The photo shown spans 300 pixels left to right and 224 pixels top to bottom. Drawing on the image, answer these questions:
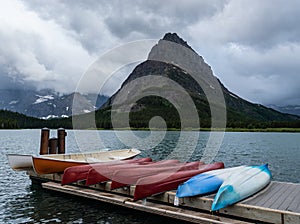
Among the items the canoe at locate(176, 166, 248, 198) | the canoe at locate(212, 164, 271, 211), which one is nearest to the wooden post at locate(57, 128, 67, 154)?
the canoe at locate(176, 166, 248, 198)

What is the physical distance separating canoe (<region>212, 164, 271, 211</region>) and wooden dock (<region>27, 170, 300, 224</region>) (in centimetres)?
22

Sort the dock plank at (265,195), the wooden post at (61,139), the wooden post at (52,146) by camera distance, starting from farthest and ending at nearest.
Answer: the wooden post at (61,139) → the wooden post at (52,146) → the dock plank at (265,195)

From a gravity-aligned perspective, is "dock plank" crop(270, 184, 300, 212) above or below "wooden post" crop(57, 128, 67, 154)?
below

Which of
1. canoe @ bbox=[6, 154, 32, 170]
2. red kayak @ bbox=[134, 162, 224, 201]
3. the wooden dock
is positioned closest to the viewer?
the wooden dock

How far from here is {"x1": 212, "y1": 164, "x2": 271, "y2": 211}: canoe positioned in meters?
9.46

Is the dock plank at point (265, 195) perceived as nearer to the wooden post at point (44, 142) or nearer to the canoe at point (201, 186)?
the canoe at point (201, 186)

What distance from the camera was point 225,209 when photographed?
377 inches

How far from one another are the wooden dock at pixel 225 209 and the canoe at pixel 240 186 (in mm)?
219

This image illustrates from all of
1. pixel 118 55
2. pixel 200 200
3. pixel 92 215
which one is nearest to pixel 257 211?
pixel 200 200

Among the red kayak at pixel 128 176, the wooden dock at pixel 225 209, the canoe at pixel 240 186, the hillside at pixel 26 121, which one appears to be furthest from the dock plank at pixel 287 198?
the hillside at pixel 26 121

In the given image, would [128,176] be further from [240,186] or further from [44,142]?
[44,142]

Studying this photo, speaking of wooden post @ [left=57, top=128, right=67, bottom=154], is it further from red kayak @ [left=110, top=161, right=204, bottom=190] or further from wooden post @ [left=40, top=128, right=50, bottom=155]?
red kayak @ [left=110, top=161, right=204, bottom=190]

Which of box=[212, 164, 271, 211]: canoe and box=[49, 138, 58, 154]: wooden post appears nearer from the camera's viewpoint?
box=[212, 164, 271, 211]: canoe

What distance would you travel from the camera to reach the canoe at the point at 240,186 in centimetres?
946
